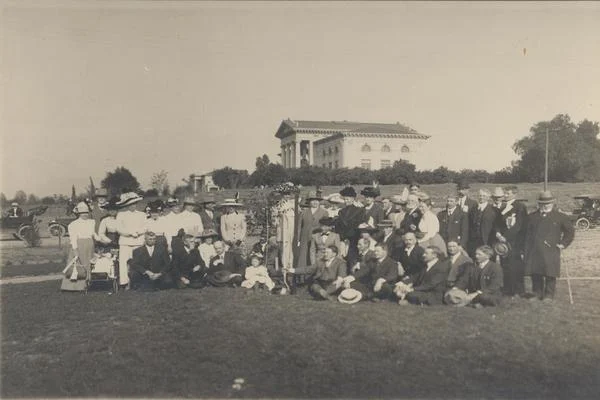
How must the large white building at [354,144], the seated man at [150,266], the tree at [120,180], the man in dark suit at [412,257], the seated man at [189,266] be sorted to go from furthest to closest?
the large white building at [354,144]
the tree at [120,180]
the seated man at [189,266]
the seated man at [150,266]
the man in dark suit at [412,257]

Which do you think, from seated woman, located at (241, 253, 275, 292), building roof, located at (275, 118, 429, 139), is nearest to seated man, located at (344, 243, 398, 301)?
seated woman, located at (241, 253, 275, 292)

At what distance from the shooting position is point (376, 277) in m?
7.12

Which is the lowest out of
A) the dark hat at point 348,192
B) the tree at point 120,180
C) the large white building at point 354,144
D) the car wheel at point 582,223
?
the car wheel at point 582,223

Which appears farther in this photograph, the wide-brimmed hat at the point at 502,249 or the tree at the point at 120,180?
the tree at the point at 120,180

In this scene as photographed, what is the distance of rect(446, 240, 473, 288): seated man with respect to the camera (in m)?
6.71

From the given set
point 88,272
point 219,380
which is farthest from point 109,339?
point 88,272

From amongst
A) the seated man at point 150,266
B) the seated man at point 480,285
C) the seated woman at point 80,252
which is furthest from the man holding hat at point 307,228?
the seated woman at point 80,252

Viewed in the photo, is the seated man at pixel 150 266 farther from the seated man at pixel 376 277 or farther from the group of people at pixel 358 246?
the seated man at pixel 376 277

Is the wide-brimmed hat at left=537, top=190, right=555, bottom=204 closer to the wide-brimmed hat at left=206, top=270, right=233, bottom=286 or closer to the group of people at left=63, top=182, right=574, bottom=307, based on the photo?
the group of people at left=63, top=182, right=574, bottom=307

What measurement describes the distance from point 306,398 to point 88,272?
17.6ft

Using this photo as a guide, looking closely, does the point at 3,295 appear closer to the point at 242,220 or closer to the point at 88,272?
the point at 88,272

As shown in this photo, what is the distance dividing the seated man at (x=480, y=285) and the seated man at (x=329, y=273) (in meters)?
1.50

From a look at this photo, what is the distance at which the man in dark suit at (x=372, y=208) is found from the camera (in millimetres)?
8477

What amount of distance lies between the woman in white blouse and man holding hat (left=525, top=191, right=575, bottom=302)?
115cm
